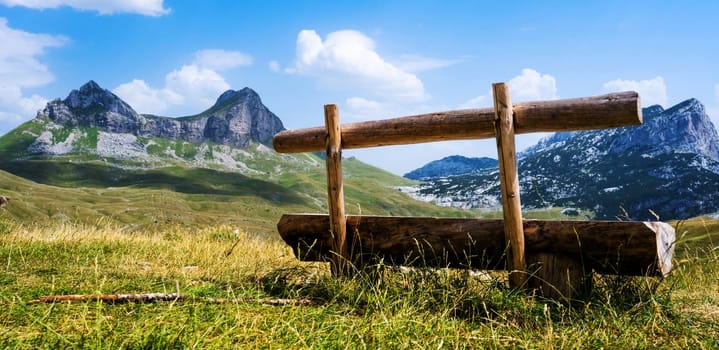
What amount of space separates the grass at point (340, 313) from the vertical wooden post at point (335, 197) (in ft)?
1.76

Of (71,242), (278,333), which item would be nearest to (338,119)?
(278,333)

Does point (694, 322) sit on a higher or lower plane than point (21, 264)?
lower

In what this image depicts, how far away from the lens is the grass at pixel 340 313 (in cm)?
418

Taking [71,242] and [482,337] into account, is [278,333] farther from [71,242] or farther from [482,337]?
Result: [71,242]

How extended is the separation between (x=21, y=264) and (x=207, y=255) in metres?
3.12

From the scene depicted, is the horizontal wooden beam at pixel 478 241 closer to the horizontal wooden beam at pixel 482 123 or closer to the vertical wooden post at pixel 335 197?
the vertical wooden post at pixel 335 197

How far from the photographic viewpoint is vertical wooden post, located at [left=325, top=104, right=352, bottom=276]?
7.89 metres

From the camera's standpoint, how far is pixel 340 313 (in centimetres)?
557

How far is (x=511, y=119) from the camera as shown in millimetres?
6645

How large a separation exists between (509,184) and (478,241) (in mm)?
841

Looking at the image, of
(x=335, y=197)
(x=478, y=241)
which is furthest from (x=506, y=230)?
(x=335, y=197)

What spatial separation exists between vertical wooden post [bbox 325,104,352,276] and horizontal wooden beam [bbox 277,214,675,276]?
159mm

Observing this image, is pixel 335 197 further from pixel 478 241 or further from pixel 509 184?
pixel 509 184

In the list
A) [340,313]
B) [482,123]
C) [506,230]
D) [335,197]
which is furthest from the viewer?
[335,197]
